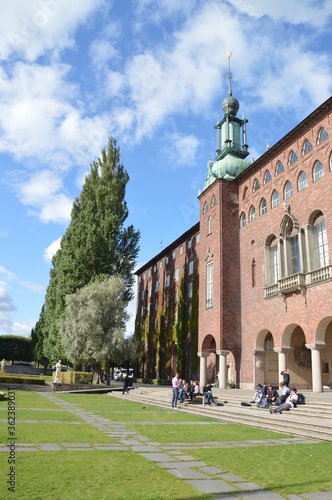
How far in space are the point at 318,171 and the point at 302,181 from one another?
1.45 meters

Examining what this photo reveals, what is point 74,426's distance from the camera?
39.6 ft

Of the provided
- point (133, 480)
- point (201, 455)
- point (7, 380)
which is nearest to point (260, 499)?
point (133, 480)

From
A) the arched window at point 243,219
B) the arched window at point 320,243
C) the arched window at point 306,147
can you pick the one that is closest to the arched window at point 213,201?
the arched window at point 243,219

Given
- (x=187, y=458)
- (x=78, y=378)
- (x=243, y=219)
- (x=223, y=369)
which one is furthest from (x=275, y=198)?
(x=187, y=458)

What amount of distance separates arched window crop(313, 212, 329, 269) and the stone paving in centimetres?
1402

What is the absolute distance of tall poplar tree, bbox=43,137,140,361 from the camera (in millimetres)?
36938

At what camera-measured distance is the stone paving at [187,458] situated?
587 cm

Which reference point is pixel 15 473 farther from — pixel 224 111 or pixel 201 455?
pixel 224 111

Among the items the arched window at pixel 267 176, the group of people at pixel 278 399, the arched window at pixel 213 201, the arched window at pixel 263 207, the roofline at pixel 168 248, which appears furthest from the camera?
the roofline at pixel 168 248

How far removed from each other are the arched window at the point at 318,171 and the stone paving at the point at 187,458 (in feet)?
54.9

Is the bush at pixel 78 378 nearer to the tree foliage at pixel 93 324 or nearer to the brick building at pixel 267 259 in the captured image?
the tree foliage at pixel 93 324

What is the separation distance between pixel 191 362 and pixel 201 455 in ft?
106

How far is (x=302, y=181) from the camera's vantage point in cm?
2577

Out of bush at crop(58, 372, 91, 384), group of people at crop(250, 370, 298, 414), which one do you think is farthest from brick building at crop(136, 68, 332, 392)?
bush at crop(58, 372, 91, 384)
